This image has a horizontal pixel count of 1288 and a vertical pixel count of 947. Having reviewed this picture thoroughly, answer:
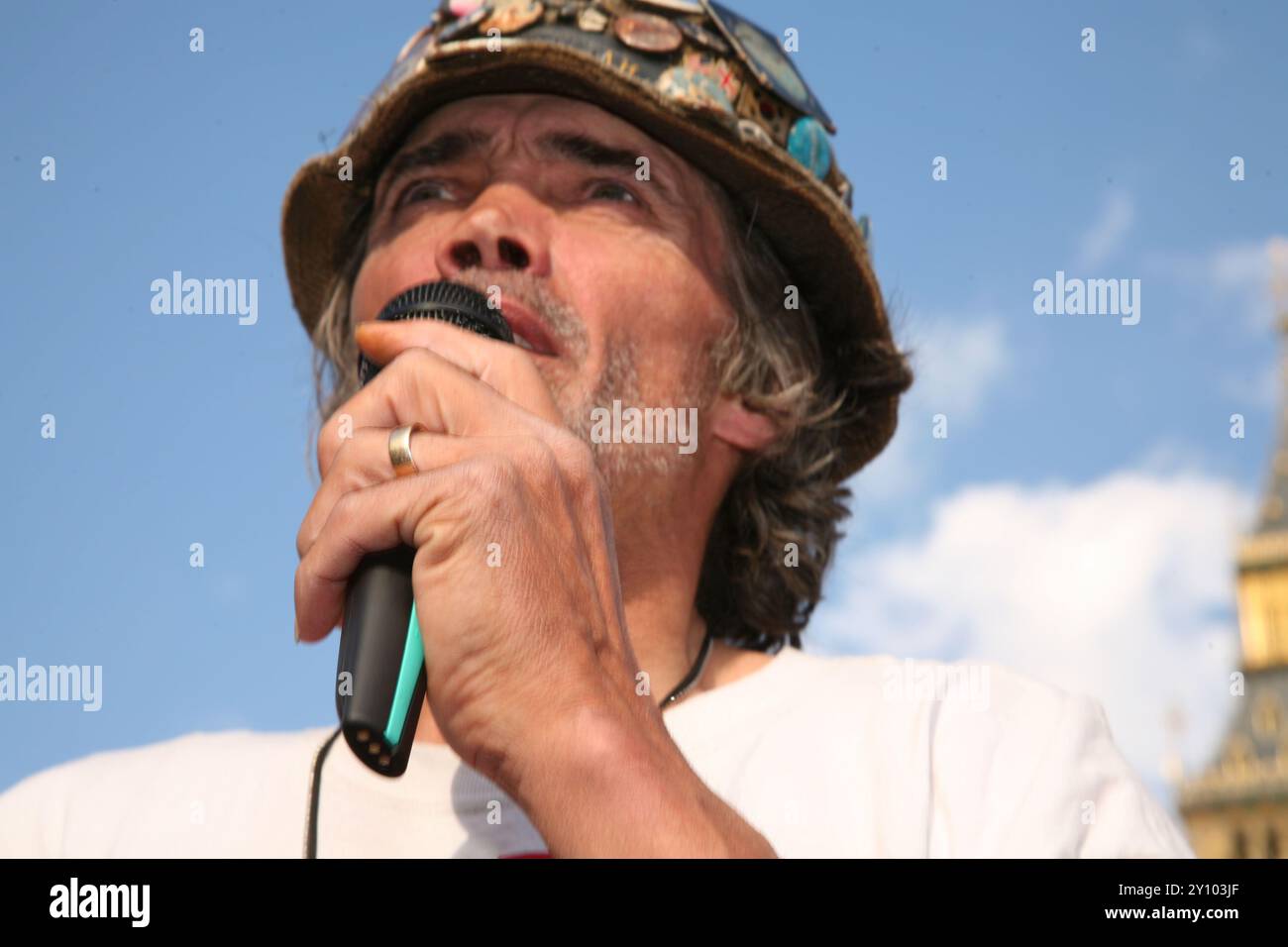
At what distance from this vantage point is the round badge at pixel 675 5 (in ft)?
14.4

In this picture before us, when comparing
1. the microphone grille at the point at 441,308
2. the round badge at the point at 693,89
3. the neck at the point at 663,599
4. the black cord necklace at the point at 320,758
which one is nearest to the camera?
the microphone grille at the point at 441,308

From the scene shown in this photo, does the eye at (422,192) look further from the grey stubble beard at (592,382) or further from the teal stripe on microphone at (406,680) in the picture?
the teal stripe on microphone at (406,680)

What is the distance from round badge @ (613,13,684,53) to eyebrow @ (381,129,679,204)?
258 mm

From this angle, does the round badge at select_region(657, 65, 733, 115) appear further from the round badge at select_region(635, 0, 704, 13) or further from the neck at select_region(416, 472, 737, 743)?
the neck at select_region(416, 472, 737, 743)

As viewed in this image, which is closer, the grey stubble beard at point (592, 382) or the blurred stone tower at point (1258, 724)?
the grey stubble beard at point (592, 382)

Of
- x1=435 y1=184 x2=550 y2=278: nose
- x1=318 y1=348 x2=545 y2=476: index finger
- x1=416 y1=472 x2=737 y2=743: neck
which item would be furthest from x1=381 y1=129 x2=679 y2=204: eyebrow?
x1=318 y1=348 x2=545 y2=476: index finger

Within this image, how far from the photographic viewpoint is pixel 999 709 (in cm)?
347

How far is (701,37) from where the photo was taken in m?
4.42

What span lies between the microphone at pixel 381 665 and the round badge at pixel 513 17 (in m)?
2.16

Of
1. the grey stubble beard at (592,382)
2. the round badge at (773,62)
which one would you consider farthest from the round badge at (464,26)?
the grey stubble beard at (592,382)

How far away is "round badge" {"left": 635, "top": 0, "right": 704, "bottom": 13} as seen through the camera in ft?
14.4
